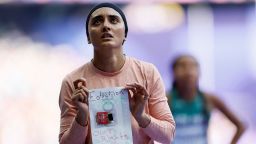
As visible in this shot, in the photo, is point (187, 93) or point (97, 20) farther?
point (187, 93)

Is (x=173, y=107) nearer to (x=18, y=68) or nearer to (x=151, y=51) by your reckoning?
(x=151, y=51)

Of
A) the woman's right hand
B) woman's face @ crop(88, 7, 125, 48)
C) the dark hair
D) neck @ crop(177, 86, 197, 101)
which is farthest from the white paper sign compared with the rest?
the dark hair

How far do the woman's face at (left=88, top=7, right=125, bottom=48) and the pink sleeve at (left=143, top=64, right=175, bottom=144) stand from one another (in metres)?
0.15

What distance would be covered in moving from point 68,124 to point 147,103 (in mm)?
230

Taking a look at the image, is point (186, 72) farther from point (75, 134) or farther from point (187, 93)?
point (75, 134)

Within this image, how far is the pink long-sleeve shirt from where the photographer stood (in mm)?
1419

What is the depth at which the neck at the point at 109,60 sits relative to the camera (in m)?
1.47

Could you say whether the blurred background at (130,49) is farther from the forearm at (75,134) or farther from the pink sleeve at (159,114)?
the forearm at (75,134)

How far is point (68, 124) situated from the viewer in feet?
4.71

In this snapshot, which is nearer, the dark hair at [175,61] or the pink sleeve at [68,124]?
the pink sleeve at [68,124]

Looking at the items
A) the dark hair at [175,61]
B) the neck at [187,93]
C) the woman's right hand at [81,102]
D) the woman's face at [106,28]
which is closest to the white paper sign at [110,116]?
the woman's right hand at [81,102]

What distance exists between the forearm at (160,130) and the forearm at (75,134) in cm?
17

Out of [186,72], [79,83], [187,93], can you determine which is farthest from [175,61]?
[79,83]

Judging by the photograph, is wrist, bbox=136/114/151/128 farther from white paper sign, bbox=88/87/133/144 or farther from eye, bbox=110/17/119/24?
eye, bbox=110/17/119/24
